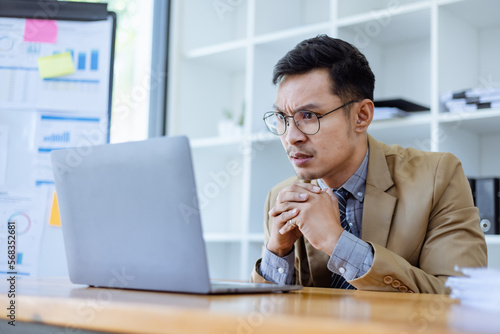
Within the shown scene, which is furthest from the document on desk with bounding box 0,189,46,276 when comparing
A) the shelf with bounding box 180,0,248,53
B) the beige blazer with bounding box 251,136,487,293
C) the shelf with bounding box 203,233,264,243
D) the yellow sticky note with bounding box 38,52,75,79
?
the shelf with bounding box 180,0,248,53

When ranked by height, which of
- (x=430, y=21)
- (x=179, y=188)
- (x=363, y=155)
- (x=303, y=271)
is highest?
(x=430, y=21)

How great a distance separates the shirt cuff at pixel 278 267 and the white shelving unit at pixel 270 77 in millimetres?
1044

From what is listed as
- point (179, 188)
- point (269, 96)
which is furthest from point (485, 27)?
point (179, 188)

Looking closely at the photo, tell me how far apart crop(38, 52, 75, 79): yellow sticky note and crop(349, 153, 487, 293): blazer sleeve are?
5.23ft

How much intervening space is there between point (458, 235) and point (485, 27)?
1.54m

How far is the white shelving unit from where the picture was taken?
245 cm

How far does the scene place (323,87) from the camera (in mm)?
1669

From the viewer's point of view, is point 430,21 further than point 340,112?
Yes

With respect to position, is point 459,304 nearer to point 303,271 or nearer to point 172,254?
point 172,254

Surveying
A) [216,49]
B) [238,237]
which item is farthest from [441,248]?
[216,49]

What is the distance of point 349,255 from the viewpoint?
133 centimetres

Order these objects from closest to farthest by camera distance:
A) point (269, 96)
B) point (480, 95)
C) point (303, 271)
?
point (303, 271), point (480, 95), point (269, 96)

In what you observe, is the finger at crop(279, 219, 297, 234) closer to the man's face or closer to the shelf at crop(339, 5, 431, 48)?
the man's face

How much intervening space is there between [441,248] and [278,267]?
0.41 m
